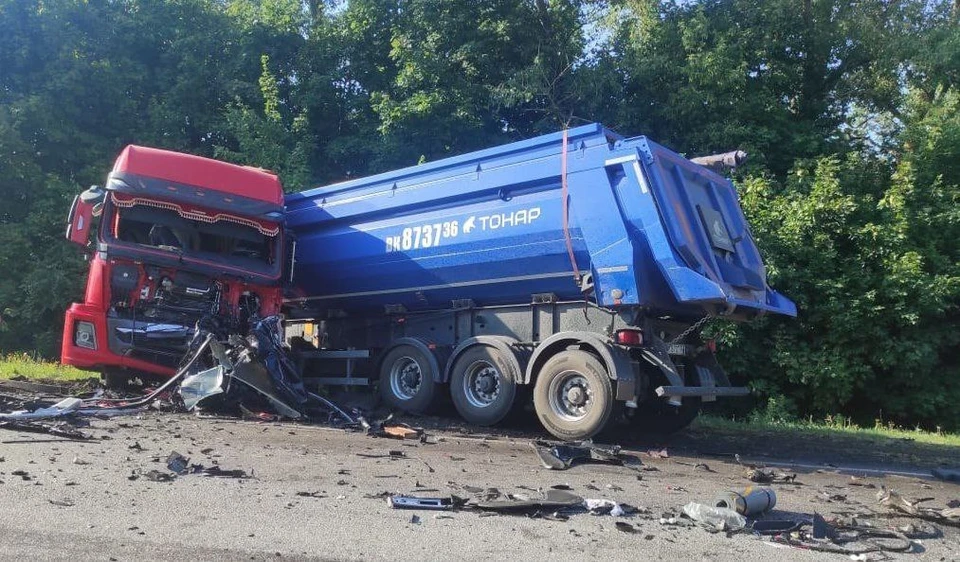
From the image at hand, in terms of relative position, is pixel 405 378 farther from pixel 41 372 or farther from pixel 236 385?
pixel 41 372

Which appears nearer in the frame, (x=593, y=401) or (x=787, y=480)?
(x=787, y=480)

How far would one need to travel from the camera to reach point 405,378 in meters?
10.9

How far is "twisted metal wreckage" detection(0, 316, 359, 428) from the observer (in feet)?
30.6

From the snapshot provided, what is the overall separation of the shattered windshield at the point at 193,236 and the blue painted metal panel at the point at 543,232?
0.90 metres

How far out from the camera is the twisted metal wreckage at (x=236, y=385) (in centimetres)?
933

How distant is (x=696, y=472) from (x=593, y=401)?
1516 mm

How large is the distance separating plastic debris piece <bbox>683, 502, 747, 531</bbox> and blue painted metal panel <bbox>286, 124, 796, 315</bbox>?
3.02m

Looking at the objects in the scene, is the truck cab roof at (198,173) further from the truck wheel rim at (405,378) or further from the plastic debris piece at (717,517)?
the plastic debris piece at (717,517)

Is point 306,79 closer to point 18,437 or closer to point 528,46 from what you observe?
point 528,46

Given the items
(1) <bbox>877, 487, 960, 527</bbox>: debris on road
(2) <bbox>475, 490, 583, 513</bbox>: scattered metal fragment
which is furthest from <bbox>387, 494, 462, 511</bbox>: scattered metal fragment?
(1) <bbox>877, 487, 960, 527</bbox>: debris on road

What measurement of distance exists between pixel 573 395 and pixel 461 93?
11.0 meters

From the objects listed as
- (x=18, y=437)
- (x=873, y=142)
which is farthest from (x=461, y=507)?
(x=873, y=142)

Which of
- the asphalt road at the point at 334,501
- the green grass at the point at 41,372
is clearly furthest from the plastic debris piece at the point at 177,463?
the green grass at the point at 41,372

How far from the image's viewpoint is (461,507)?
522 cm
